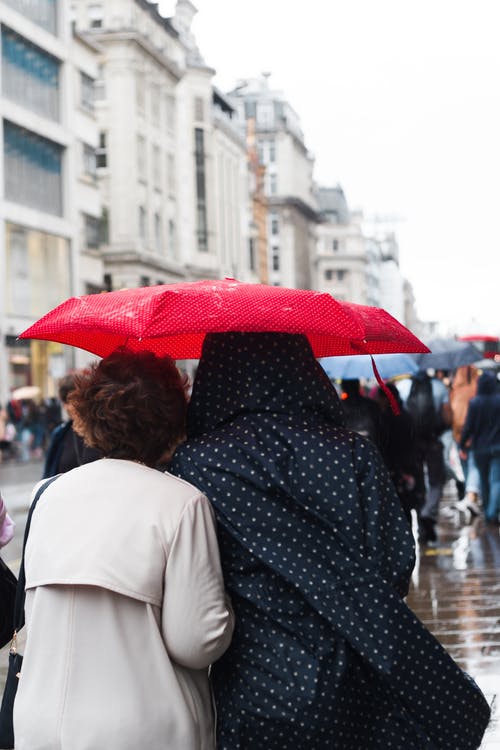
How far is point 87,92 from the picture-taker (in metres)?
57.6

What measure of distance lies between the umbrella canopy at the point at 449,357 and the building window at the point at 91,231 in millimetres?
40398

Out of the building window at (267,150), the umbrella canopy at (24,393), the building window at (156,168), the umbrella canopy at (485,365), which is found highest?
the building window at (267,150)

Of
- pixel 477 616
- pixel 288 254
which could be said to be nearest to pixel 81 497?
pixel 477 616

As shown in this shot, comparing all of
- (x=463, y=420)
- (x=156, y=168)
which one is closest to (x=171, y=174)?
(x=156, y=168)

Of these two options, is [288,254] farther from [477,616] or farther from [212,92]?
[477,616]

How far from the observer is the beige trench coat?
335 cm

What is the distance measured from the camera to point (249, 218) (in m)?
109

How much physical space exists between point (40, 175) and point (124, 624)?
50111 millimetres

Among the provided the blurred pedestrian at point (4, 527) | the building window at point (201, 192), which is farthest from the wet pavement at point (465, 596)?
the building window at point (201, 192)

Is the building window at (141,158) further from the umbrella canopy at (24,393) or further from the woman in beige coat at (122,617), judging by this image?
the woman in beige coat at (122,617)

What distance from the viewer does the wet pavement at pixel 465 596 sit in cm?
770

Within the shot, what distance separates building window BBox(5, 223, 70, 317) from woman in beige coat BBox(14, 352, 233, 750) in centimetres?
4617

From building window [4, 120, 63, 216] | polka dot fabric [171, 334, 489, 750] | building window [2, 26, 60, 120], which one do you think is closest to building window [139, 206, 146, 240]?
building window [4, 120, 63, 216]

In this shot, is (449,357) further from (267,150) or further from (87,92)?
(267,150)
